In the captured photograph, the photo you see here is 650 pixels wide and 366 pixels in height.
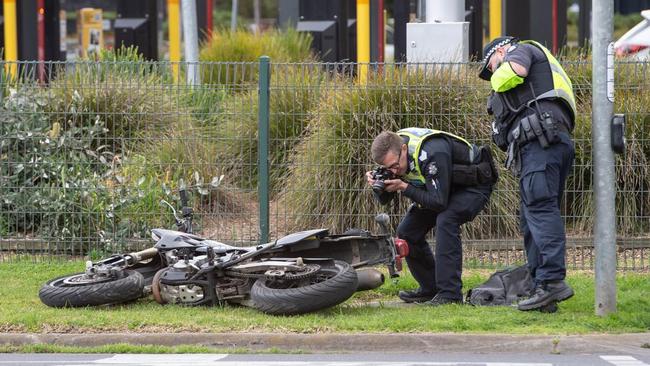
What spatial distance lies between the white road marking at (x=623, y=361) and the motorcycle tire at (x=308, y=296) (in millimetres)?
1720

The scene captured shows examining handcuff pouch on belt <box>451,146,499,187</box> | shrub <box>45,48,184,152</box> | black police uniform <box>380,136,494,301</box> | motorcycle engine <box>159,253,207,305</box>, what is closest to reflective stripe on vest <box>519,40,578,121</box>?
handcuff pouch on belt <box>451,146,499,187</box>

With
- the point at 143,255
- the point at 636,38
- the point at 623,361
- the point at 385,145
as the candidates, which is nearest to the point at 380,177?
the point at 385,145

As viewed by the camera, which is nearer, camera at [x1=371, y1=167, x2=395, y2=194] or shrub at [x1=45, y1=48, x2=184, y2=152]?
camera at [x1=371, y1=167, x2=395, y2=194]

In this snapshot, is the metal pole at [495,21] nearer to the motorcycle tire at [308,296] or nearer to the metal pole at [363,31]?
the metal pole at [363,31]

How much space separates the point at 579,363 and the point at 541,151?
158 cm

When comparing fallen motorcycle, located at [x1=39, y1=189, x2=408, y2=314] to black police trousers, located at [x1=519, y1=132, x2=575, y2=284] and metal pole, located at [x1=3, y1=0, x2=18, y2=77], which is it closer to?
black police trousers, located at [x1=519, y1=132, x2=575, y2=284]

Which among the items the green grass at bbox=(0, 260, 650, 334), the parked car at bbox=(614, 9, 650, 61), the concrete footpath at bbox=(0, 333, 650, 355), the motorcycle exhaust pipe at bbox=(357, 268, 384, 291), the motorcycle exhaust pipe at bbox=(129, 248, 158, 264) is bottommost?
the concrete footpath at bbox=(0, 333, 650, 355)

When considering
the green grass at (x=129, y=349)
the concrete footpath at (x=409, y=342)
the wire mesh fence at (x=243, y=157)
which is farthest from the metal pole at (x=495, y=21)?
the green grass at (x=129, y=349)

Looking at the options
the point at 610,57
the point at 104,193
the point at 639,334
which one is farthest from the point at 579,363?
the point at 104,193

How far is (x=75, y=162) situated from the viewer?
1091 centimetres

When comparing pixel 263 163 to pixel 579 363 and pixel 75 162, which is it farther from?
pixel 579 363

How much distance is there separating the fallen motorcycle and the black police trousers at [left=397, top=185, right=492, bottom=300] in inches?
A: 11.0

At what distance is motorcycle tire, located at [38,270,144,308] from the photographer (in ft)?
27.8

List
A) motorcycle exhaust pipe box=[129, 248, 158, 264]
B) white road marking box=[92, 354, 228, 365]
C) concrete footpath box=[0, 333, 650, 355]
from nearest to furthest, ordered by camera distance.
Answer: white road marking box=[92, 354, 228, 365] < concrete footpath box=[0, 333, 650, 355] < motorcycle exhaust pipe box=[129, 248, 158, 264]
